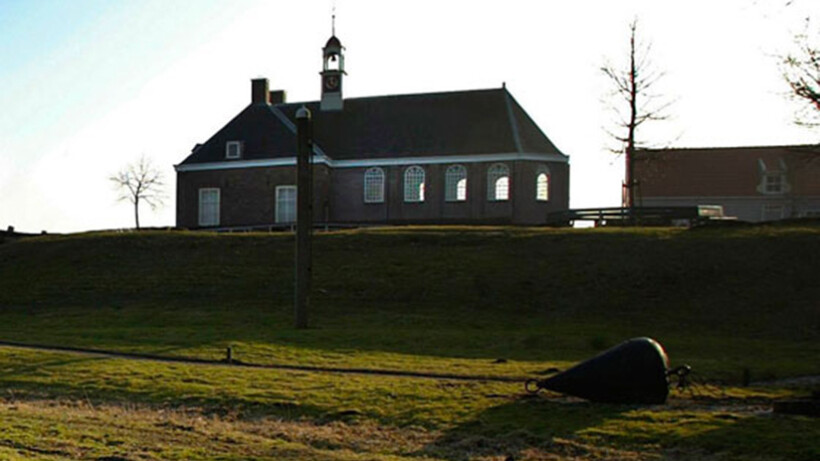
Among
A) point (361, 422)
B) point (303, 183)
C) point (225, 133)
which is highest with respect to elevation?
point (225, 133)

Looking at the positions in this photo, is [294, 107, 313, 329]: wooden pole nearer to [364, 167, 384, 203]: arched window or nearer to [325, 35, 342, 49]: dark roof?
[364, 167, 384, 203]: arched window

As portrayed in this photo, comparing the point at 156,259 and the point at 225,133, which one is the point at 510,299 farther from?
the point at 225,133

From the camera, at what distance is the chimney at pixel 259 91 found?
200 ft

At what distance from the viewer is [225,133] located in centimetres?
5794

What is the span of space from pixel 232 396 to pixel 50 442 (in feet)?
12.4

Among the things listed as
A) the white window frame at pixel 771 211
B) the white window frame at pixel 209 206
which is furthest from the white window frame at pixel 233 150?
the white window frame at pixel 771 211

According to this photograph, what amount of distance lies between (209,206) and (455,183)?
1671 centimetres

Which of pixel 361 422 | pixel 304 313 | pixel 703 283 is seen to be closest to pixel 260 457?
pixel 361 422

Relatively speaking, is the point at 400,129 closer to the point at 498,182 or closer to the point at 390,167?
the point at 390,167

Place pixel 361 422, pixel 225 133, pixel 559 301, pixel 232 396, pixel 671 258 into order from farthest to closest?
pixel 225 133 → pixel 671 258 → pixel 559 301 → pixel 232 396 → pixel 361 422

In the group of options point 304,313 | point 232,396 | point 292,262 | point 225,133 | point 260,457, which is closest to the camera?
point 260,457

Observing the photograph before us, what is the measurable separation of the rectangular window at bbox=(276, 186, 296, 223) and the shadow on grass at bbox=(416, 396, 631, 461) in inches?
1663

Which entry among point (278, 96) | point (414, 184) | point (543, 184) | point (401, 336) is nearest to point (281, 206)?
point (414, 184)

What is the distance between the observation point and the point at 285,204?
54.2 m
